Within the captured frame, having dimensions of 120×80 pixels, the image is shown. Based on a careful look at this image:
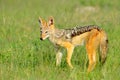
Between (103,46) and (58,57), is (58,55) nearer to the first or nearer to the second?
(58,57)

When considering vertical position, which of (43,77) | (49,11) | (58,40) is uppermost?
(49,11)

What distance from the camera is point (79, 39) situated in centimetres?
1008

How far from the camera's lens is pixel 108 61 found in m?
9.98

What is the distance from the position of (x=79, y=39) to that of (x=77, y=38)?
0.16 ft

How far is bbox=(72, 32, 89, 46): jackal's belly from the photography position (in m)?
10.0

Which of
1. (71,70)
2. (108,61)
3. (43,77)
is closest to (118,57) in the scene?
(108,61)

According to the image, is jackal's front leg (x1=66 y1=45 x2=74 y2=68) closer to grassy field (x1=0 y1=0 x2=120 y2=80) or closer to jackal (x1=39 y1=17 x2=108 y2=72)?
jackal (x1=39 y1=17 x2=108 y2=72)

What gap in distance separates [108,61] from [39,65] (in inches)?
54.1

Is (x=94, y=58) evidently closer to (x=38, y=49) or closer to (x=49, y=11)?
(x=38, y=49)

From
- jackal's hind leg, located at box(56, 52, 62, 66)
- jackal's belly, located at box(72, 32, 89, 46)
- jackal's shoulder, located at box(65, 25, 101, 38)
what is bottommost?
jackal's hind leg, located at box(56, 52, 62, 66)

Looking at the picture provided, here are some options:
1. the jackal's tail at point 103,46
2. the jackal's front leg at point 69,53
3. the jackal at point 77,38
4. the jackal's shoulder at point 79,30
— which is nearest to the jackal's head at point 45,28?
the jackal at point 77,38

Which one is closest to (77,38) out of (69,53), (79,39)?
(79,39)

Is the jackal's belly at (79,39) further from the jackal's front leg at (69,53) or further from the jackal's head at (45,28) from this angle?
the jackal's head at (45,28)

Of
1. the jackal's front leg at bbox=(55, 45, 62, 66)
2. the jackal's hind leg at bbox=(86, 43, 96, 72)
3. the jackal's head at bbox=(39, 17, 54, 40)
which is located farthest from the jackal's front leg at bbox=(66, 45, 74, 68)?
the jackal's head at bbox=(39, 17, 54, 40)
